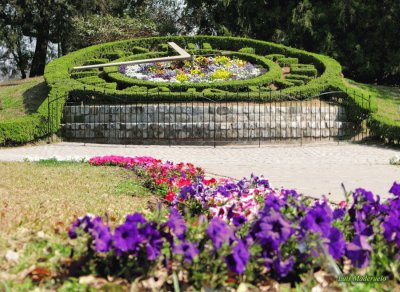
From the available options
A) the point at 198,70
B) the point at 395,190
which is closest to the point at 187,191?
the point at 395,190

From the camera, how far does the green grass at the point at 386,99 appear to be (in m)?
15.5

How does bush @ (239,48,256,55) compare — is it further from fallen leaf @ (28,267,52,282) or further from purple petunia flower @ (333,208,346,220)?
fallen leaf @ (28,267,52,282)

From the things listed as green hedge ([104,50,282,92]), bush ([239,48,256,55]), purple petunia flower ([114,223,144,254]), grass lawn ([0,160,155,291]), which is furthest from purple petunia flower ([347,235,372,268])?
bush ([239,48,256,55])

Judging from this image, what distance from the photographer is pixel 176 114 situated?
12.8 metres

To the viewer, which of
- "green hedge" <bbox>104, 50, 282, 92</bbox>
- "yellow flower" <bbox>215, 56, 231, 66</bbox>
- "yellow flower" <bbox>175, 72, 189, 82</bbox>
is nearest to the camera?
"green hedge" <bbox>104, 50, 282, 92</bbox>

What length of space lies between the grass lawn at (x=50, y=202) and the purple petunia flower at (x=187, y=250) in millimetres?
635

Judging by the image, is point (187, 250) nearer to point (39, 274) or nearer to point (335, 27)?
point (39, 274)

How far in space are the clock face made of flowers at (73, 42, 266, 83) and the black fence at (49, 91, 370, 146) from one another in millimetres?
2400

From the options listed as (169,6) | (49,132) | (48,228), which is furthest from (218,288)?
(169,6)

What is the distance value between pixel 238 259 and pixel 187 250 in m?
0.24

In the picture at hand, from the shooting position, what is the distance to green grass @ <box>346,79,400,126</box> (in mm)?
15469

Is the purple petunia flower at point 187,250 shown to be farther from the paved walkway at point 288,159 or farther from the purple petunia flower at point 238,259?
the paved walkway at point 288,159

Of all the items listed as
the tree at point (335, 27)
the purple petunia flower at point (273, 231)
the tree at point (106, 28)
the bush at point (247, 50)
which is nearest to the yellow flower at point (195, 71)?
the bush at point (247, 50)

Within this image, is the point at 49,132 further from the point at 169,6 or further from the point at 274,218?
the point at 169,6
